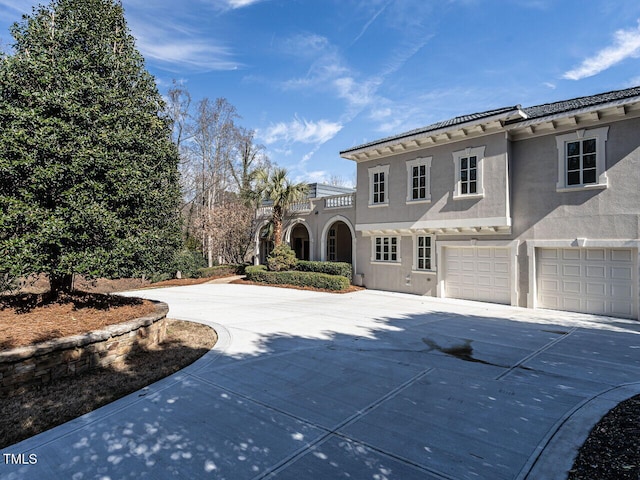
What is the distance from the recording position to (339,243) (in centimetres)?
2338

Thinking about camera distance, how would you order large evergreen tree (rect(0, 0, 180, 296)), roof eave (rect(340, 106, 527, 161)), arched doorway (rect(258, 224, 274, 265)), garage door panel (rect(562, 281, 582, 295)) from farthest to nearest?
arched doorway (rect(258, 224, 274, 265)) < roof eave (rect(340, 106, 527, 161)) < garage door panel (rect(562, 281, 582, 295)) < large evergreen tree (rect(0, 0, 180, 296))

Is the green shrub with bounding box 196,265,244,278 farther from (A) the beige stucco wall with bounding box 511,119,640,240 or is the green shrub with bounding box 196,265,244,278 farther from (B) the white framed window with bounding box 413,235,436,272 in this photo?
(A) the beige stucco wall with bounding box 511,119,640,240

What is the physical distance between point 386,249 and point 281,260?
19.7 feet

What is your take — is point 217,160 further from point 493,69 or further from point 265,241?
point 493,69

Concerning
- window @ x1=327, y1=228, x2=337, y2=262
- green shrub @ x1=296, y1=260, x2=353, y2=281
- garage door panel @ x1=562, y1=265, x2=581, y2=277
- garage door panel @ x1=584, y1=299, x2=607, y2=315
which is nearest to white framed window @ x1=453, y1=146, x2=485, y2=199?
garage door panel @ x1=562, y1=265, x2=581, y2=277

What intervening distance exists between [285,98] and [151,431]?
19.8 meters

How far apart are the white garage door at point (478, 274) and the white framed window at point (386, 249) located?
2305 mm

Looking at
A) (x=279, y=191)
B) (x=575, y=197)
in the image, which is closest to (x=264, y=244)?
(x=279, y=191)

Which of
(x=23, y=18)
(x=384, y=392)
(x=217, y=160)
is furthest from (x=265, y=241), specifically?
(x=384, y=392)

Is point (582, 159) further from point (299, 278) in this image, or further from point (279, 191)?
point (279, 191)

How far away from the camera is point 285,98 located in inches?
818

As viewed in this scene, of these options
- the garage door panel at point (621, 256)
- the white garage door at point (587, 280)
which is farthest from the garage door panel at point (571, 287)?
the garage door panel at point (621, 256)

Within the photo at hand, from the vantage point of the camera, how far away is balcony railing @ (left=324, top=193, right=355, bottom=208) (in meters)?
18.8

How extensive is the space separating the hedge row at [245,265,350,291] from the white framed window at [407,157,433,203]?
192 inches
